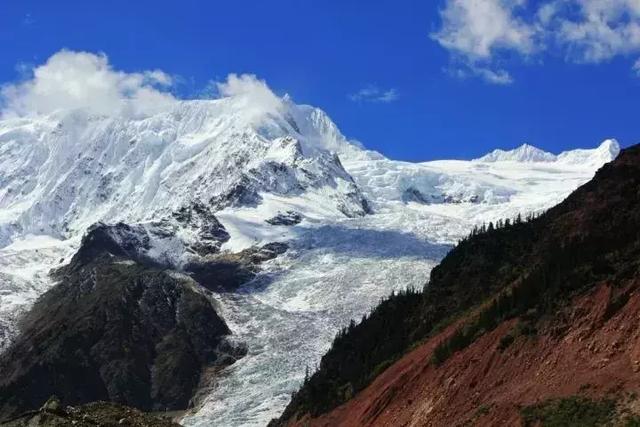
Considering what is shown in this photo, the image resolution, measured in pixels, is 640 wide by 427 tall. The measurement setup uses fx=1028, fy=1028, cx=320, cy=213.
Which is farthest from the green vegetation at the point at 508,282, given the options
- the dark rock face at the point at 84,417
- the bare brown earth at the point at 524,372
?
the dark rock face at the point at 84,417

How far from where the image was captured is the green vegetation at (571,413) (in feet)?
160

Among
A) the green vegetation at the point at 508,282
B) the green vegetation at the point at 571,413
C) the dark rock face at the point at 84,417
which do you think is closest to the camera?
the green vegetation at the point at 571,413

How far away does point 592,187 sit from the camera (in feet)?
336

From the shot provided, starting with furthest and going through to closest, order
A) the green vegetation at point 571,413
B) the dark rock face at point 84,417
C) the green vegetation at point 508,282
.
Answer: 1. the green vegetation at point 508,282
2. the dark rock face at point 84,417
3. the green vegetation at point 571,413

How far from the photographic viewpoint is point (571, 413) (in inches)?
1998

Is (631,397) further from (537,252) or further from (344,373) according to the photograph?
(344,373)

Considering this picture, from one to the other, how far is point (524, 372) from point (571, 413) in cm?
1104

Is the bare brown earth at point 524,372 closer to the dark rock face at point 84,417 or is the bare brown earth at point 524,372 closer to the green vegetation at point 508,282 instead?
the green vegetation at point 508,282

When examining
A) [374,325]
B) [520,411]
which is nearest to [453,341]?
[520,411]

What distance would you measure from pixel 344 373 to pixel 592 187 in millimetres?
33989

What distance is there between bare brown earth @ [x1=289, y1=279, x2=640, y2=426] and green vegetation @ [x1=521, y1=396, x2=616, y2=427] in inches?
27.5

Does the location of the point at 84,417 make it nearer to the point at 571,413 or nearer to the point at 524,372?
the point at 571,413

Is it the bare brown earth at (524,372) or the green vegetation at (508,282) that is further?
the green vegetation at (508,282)

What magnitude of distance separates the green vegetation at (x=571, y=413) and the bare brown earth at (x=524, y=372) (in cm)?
70
